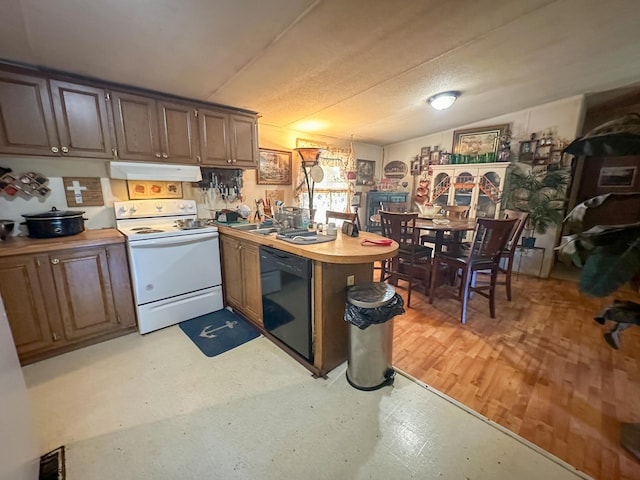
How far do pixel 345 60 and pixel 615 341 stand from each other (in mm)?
2472

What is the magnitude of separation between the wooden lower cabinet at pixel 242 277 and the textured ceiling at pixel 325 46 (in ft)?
4.72

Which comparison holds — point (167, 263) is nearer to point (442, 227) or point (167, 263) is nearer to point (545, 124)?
point (442, 227)

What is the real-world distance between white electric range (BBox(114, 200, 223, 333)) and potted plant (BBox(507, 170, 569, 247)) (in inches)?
174

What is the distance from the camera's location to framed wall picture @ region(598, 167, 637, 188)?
12.9 feet

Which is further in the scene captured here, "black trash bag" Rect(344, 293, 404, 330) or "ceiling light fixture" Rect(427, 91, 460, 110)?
"ceiling light fixture" Rect(427, 91, 460, 110)

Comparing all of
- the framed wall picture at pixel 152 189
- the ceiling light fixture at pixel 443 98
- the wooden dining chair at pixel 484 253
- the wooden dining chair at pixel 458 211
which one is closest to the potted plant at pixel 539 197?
the wooden dining chair at pixel 458 211

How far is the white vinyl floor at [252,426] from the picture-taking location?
1.24m

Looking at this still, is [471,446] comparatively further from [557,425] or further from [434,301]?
[434,301]

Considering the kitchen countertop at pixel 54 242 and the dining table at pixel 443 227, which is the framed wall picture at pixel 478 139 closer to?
the dining table at pixel 443 227

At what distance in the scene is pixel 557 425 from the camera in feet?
4.84

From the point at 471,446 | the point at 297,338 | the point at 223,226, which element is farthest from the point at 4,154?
the point at 471,446

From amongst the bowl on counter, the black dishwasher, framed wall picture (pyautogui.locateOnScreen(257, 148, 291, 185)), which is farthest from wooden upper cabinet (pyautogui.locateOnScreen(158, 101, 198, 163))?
the black dishwasher

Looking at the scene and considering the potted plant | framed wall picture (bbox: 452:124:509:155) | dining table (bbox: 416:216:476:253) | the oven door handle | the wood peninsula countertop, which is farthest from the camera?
framed wall picture (bbox: 452:124:509:155)

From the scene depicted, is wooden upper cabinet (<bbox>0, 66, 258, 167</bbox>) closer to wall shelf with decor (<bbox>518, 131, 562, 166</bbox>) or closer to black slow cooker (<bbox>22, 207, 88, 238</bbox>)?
black slow cooker (<bbox>22, 207, 88, 238</bbox>)
